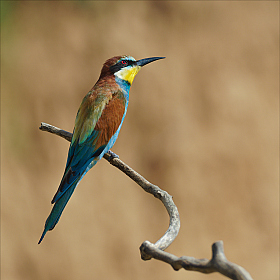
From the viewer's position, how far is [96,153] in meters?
1.23

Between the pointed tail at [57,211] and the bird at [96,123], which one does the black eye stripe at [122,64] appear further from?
the pointed tail at [57,211]

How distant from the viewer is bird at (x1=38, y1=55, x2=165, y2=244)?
1.17 meters

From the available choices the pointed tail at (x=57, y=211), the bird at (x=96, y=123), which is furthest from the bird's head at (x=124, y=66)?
the pointed tail at (x=57, y=211)

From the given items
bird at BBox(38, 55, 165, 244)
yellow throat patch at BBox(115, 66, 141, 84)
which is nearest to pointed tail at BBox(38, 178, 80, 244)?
bird at BBox(38, 55, 165, 244)

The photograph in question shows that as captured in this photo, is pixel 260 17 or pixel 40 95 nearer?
pixel 40 95

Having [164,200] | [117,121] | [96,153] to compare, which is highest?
[117,121]

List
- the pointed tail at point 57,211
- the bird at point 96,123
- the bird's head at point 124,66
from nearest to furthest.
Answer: the pointed tail at point 57,211 < the bird at point 96,123 < the bird's head at point 124,66

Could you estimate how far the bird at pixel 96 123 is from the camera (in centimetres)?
117

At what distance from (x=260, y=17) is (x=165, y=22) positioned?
83 cm

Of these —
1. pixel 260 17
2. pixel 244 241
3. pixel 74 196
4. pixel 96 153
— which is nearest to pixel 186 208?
pixel 244 241

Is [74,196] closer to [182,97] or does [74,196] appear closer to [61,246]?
[61,246]

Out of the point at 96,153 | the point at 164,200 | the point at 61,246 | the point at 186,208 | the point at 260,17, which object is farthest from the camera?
the point at 260,17

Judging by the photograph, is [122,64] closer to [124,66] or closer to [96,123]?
[124,66]

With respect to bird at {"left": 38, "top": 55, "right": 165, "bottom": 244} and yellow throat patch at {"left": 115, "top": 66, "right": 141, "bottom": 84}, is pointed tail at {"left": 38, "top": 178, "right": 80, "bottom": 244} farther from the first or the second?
yellow throat patch at {"left": 115, "top": 66, "right": 141, "bottom": 84}
